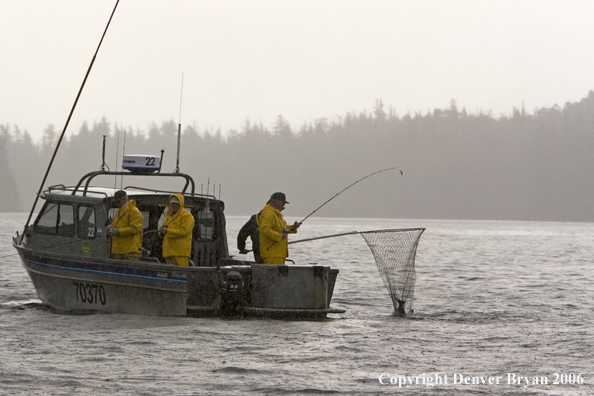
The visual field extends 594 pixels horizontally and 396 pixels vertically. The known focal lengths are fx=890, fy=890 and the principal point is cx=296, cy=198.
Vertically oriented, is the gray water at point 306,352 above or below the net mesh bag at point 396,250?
below

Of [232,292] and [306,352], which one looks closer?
[306,352]

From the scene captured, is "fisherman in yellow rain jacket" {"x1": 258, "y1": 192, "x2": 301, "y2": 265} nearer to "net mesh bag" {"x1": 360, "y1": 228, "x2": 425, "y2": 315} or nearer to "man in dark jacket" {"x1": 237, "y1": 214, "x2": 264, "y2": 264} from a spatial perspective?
"man in dark jacket" {"x1": 237, "y1": 214, "x2": 264, "y2": 264}

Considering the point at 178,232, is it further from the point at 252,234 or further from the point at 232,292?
the point at 252,234

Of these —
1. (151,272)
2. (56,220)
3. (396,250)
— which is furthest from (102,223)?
(396,250)

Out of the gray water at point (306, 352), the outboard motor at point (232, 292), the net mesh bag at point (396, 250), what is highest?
the net mesh bag at point (396, 250)

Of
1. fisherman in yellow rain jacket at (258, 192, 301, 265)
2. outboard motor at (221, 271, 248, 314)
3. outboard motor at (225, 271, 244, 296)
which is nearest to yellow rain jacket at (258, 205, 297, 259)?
fisherman in yellow rain jacket at (258, 192, 301, 265)

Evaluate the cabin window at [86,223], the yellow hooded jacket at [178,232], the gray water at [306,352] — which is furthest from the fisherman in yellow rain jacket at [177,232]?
the cabin window at [86,223]

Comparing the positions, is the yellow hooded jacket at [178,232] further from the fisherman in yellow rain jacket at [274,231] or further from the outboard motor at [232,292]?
the fisherman in yellow rain jacket at [274,231]

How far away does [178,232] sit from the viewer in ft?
45.0

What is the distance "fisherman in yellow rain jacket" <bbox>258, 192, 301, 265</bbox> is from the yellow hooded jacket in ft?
4.05

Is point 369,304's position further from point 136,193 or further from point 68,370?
point 68,370

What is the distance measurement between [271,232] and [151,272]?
2.04 meters

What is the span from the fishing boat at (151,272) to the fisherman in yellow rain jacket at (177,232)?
27 cm

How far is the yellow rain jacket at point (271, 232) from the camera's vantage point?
14352 millimetres
